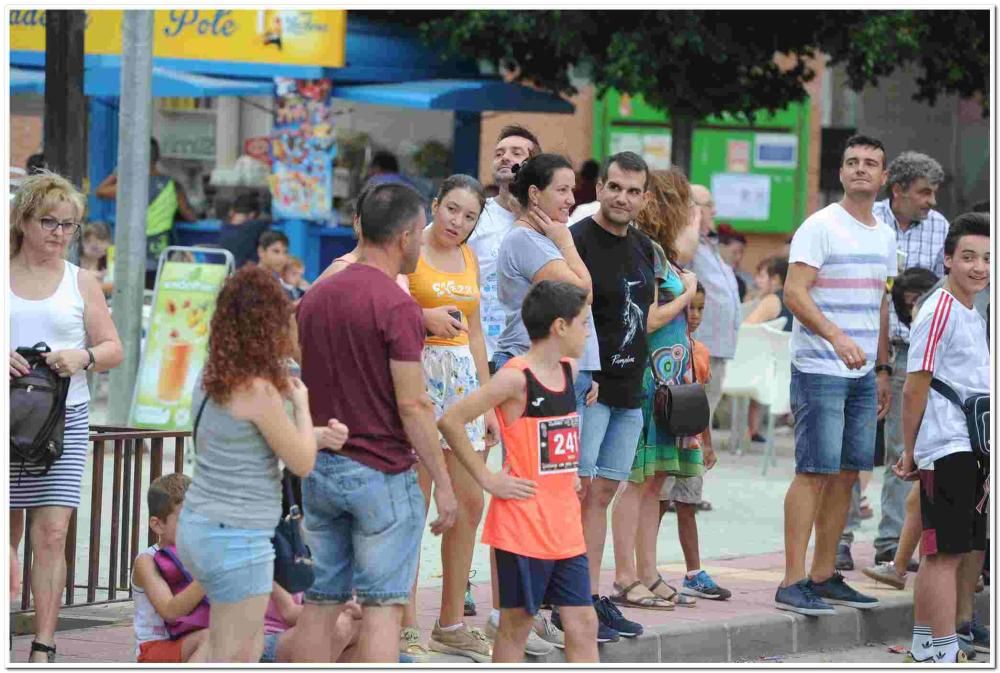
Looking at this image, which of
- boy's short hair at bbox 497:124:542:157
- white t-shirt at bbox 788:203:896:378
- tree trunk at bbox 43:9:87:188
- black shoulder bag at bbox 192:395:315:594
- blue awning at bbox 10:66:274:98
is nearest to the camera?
black shoulder bag at bbox 192:395:315:594

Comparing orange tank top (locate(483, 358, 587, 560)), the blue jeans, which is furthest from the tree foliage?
orange tank top (locate(483, 358, 587, 560))

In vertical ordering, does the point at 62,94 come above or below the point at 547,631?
above

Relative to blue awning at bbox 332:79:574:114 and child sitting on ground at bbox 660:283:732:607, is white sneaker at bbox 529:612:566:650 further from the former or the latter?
blue awning at bbox 332:79:574:114

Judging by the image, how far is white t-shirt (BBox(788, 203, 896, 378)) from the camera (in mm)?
7645

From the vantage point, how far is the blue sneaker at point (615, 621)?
6.94m

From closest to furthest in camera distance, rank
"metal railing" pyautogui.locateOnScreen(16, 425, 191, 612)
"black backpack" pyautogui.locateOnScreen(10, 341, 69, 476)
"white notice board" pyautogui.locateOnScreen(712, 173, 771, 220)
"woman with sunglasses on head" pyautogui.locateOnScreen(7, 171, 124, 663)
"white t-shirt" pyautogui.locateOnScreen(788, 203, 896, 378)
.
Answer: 1. "black backpack" pyautogui.locateOnScreen(10, 341, 69, 476)
2. "woman with sunglasses on head" pyautogui.locateOnScreen(7, 171, 124, 663)
3. "metal railing" pyautogui.locateOnScreen(16, 425, 191, 612)
4. "white t-shirt" pyautogui.locateOnScreen(788, 203, 896, 378)
5. "white notice board" pyautogui.locateOnScreen(712, 173, 771, 220)

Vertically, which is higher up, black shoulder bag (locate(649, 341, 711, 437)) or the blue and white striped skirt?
black shoulder bag (locate(649, 341, 711, 437))

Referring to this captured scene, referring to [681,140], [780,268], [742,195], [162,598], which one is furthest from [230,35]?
[162,598]

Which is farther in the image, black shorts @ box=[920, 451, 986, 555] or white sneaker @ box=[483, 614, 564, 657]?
black shorts @ box=[920, 451, 986, 555]

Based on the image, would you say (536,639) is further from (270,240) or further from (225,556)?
(270,240)

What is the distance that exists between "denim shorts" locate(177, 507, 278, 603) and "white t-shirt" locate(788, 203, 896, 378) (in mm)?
3253

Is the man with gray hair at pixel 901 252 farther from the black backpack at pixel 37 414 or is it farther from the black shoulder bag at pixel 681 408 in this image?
the black backpack at pixel 37 414

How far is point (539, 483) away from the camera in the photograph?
18.8 ft

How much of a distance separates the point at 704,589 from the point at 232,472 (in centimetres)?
339
